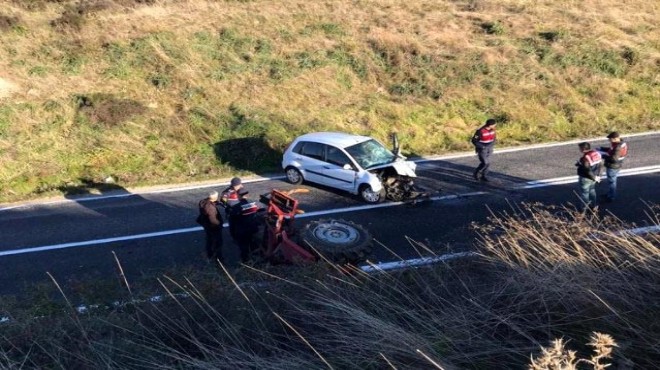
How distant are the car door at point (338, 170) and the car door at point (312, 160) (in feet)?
0.46

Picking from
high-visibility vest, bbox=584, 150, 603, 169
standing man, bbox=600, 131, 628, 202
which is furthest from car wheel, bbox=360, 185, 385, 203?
standing man, bbox=600, 131, 628, 202

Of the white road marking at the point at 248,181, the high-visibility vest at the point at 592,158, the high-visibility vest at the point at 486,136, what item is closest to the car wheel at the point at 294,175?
the white road marking at the point at 248,181

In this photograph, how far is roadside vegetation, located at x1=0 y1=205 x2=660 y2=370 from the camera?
15.8ft

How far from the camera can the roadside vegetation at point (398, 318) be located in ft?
15.8

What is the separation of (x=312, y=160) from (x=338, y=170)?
841 millimetres

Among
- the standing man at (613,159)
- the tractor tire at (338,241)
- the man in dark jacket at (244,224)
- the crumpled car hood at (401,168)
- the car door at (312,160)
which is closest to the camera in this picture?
the tractor tire at (338,241)

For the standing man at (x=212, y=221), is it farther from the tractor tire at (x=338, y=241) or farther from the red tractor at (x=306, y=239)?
the tractor tire at (x=338, y=241)

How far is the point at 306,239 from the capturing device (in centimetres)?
929

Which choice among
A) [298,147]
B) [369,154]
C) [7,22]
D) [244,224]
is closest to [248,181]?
[298,147]

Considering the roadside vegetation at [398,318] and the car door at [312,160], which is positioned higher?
the roadside vegetation at [398,318]

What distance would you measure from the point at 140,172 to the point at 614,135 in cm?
1162

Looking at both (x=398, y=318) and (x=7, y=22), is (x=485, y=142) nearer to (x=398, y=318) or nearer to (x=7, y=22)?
(x=398, y=318)

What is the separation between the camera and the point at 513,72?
73.7 feet

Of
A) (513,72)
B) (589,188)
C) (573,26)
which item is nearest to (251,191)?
(589,188)
